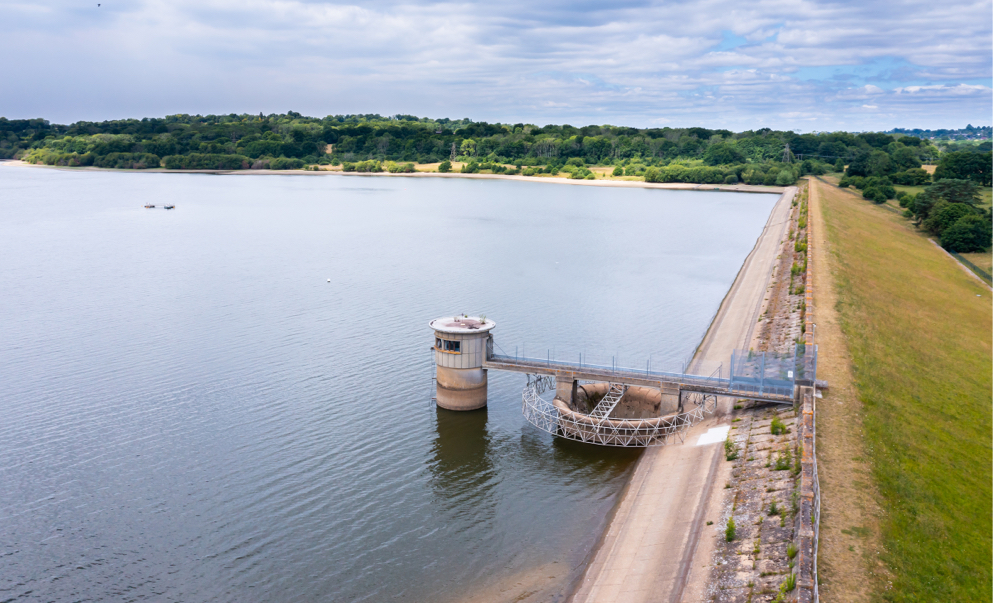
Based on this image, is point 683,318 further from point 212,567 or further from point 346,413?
point 212,567

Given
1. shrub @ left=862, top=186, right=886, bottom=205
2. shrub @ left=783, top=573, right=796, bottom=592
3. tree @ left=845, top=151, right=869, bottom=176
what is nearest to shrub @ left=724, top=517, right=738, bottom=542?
shrub @ left=783, top=573, right=796, bottom=592

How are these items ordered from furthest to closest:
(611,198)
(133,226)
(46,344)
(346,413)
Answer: (611,198) < (133,226) < (46,344) < (346,413)

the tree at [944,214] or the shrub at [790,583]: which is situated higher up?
the tree at [944,214]

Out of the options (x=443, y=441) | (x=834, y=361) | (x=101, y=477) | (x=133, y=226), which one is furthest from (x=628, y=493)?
(x=133, y=226)

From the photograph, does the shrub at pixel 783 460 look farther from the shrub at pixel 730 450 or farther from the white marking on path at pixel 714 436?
the white marking on path at pixel 714 436

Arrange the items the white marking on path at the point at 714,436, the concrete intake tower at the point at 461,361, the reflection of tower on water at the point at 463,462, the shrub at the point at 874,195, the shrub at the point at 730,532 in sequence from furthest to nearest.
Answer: the shrub at the point at 874,195, the concrete intake tower at the point at 461,361, the white marking on path at the point at 714,436, the reflection of tower on water at the point at 463,462, the shrub at the point at 730,532

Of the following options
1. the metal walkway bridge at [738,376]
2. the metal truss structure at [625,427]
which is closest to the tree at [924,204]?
the metal walkway bridge at [738,376]

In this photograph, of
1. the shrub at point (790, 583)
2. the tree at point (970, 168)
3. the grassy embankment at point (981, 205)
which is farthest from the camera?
the tree at point (970, 168)
